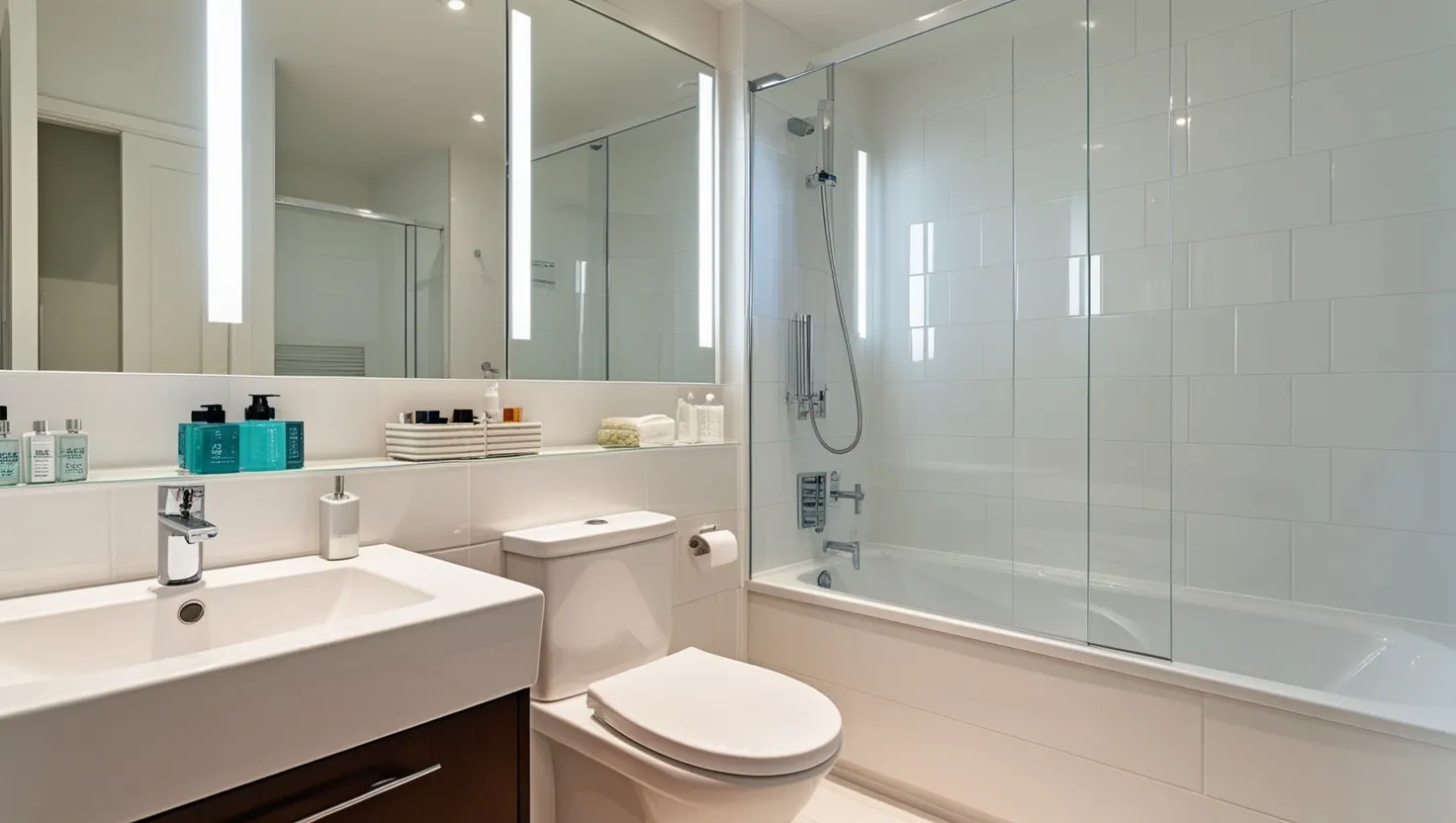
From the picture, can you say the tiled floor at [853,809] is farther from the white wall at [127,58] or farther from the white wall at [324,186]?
the white wall at [127,58]

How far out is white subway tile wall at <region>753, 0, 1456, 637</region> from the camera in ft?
6.67

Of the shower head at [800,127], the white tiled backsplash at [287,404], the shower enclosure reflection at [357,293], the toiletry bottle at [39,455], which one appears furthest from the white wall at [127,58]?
the shower head at [800,127]

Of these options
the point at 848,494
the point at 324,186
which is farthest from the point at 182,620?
the point at 848,494

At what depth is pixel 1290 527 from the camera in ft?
7.19

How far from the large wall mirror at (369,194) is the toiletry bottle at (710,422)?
0.17 m

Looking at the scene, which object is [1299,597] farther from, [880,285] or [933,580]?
[880,285]

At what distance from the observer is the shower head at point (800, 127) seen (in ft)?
8.67

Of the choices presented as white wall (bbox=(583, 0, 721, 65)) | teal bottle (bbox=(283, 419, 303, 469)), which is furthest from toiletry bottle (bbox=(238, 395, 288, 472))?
white wall (bbox=(583, 0, 721, 65))

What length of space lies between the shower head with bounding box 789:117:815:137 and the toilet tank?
1.53m

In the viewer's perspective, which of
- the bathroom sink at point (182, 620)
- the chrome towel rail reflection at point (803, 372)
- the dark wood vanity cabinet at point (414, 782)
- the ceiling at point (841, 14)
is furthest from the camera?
the chrome towel rail reflection at point (803, 372)

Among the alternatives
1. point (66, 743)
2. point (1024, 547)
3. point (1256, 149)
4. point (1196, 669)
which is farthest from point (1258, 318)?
point (66, 743)

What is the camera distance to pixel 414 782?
1031mm

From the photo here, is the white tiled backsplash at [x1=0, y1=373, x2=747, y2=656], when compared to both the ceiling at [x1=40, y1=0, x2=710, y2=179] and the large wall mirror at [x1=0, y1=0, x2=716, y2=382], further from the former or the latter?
the ceiling at [x1=40, y1=0, x2=710, y2=179]

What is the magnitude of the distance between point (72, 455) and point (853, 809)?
6.50 ft
